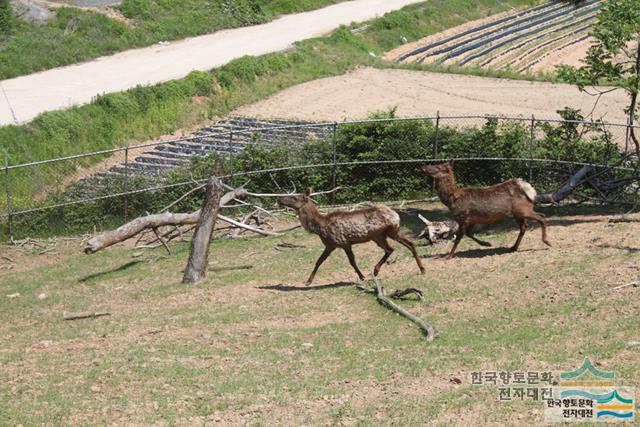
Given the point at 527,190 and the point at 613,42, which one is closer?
the point at 527,190

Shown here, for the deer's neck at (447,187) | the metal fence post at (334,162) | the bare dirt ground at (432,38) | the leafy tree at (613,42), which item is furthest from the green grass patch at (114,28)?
the deer's neck at (447,187)

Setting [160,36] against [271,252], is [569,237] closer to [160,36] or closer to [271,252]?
[271,252]

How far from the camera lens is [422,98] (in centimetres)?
3969

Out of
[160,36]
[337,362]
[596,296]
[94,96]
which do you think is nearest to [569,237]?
[596,296]

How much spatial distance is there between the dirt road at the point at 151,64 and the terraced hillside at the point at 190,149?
185 inches

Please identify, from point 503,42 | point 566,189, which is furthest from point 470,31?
point 566,189

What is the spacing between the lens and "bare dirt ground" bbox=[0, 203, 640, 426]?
13406 mm

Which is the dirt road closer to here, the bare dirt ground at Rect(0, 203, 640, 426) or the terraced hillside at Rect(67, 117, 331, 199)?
the terraced hillside at Rect(67, 117, 331, 199)

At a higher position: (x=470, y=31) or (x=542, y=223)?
(x=542, y=223)

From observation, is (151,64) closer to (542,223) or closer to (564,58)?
(564,58)

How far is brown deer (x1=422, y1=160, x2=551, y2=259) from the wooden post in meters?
4.03

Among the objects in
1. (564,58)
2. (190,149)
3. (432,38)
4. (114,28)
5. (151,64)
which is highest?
(114,28)

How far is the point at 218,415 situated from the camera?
13188 millimetres

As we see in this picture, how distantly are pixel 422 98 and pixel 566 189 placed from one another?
1595 cm
